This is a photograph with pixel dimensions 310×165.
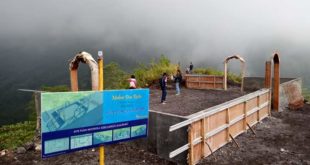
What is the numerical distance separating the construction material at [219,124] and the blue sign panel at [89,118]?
5.94 feet

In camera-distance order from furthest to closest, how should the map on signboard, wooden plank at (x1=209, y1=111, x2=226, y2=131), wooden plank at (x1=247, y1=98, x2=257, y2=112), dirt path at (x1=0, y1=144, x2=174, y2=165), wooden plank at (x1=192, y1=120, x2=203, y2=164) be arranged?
1. wooden plank at (x1=247, y1=98, x2=257, y2=112)
2. wooden plank at (x1=209, y1=111, x2=226, y2=131)
3. dirt path at (x1=0, y1=144, x2=174, y2=165)
4. wooden plank at (x1=192, y1=120, x2=203, y2=164)
5. the map on signboard

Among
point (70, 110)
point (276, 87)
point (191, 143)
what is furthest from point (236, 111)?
point (70, 110)

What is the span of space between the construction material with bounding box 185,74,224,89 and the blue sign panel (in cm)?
1807

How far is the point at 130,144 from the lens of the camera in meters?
12.5

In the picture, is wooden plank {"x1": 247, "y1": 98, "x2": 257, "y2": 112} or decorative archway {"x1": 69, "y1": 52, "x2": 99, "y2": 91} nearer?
decorative archway {"x1": 69, "y1": 52, "x2": 99, "y2": 91}

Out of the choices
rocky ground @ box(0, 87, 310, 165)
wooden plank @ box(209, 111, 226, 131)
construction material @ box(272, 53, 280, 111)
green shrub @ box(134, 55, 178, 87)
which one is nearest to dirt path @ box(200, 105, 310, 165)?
rocky ground @ box(0, 87, 310, 165)

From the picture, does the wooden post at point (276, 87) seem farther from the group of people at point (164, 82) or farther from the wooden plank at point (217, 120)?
the wooden plank at point (217, 120)

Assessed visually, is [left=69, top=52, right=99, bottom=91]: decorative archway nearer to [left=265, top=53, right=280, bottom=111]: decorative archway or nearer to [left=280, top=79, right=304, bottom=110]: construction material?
[left=265, top=53, right=280, bottom=111]: decorative archway

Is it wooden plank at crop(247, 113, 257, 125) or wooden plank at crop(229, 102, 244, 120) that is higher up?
wooden plank at crop(229, 102, 244, 120)

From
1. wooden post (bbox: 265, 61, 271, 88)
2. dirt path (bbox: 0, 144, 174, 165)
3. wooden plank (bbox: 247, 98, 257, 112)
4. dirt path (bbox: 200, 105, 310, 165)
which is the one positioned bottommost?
dirt path (bbox: 0, 144, 174, 165)

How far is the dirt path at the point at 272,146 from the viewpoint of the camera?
11.0m

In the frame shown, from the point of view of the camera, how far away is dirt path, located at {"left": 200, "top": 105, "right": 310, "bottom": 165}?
11.0 m

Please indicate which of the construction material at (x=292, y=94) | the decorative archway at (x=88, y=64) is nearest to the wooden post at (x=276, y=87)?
the construction material at (x=292, y=94)

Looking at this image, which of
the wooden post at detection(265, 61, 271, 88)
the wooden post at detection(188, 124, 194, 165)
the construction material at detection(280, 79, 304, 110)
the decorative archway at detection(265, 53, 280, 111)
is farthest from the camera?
the construction material at detection(280, 79, 304, 110)
